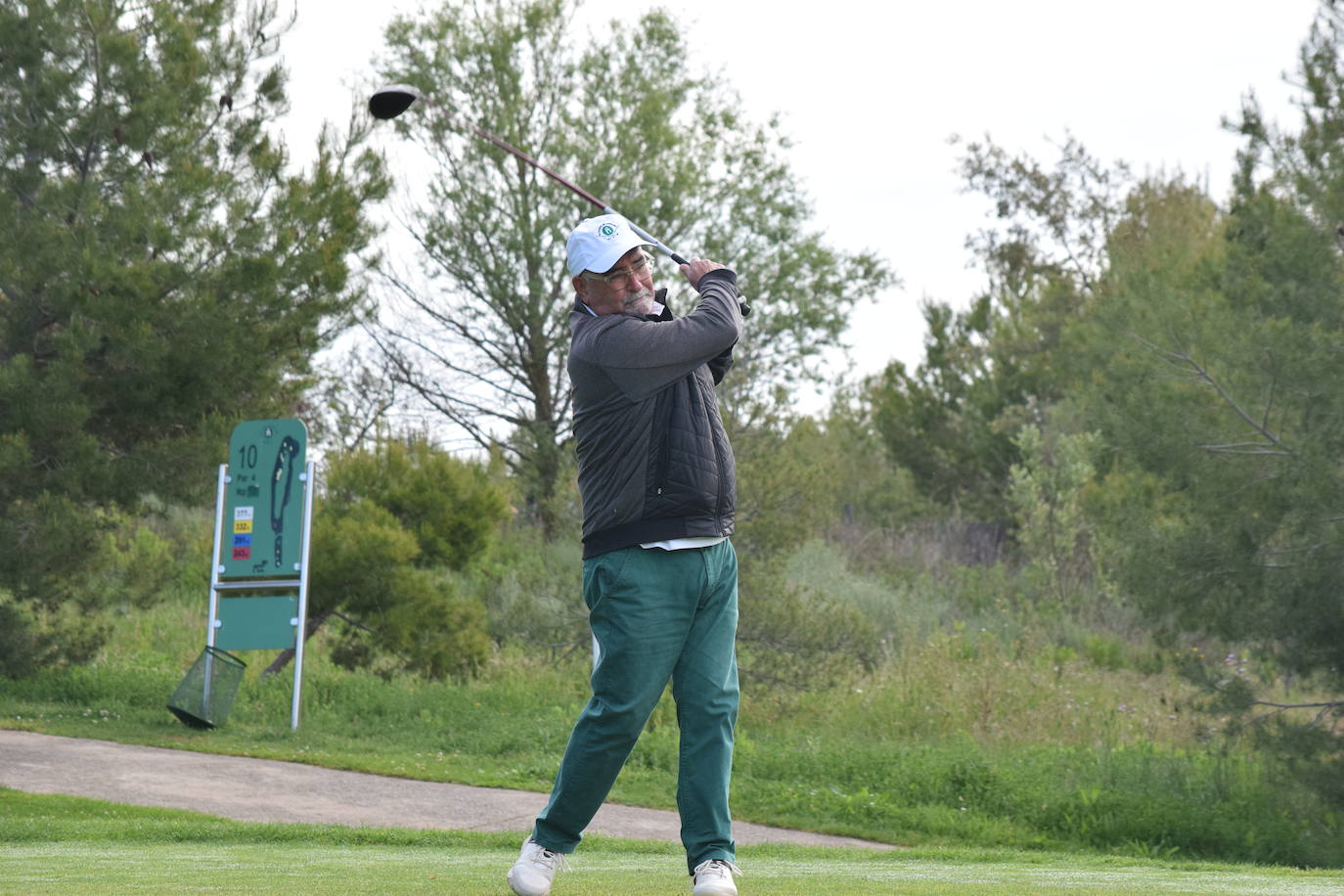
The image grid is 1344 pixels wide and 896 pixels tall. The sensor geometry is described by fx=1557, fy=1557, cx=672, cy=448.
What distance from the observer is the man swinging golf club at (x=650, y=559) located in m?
4.71

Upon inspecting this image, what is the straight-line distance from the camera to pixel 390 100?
22.3ft

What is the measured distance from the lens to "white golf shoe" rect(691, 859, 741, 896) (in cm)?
448

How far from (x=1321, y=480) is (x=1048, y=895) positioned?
723 centimetres

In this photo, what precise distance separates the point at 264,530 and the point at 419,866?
29.1ft

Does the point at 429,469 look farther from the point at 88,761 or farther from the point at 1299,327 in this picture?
the point at 1299,327

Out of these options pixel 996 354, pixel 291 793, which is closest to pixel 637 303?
pixel 291 793

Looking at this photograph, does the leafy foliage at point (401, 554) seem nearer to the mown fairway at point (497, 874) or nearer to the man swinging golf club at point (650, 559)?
the mown fairway at point (497, 874)

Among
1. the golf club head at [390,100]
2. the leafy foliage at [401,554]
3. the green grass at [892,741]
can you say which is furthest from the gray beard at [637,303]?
the leafy foliage at [401,554]

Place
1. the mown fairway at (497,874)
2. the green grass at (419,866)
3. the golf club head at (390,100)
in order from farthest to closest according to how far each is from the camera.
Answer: the golf club head at (390,100) < the green grass at (419,866) < the mown fairway at (497,874)

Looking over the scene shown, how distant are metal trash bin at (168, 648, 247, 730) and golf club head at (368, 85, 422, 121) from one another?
8.71 meters

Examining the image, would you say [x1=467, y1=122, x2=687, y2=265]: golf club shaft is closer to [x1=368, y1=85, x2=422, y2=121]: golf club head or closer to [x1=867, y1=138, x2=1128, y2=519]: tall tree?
[x1=368, y1=85, x2=422, y2=121]: golf club head

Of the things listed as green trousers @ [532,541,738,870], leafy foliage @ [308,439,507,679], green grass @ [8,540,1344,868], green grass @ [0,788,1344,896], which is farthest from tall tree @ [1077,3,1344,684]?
green trousers @ [532,541,738,870]

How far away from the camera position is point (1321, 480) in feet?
36.7

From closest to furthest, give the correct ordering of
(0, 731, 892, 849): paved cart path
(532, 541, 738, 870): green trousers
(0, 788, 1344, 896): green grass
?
(532, 541, 738, 870): green trousers
(0, 788, 1344, 896): green grass
(0, 731, 892, 849): paved cart path
